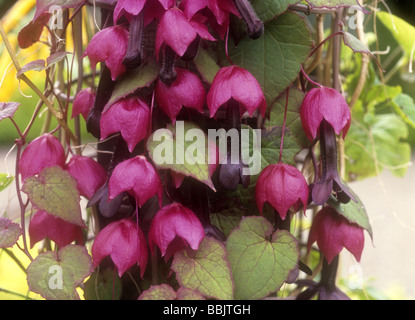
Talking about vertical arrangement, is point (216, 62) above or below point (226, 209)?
above

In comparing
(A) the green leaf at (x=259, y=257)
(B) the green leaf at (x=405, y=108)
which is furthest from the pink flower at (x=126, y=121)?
(B) the green leaf at (x=405, y=108)

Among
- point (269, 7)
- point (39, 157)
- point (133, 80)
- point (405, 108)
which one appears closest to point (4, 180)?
point (39, 157)

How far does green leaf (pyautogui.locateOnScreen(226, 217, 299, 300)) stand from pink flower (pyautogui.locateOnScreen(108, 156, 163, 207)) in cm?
7

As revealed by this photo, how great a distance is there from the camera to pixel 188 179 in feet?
1.19

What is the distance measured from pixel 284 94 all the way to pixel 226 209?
0.10m

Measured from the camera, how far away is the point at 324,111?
1.08 ft

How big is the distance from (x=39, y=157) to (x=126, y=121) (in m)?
0.09

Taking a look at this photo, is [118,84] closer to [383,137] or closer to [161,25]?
[161,25]

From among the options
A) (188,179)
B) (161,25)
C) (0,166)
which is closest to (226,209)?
(188,179)

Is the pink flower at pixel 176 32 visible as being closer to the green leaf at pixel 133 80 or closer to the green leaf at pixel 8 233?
the green leaf at pixel 133 80

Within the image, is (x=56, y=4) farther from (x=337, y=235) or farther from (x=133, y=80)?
(x=337, y=235)

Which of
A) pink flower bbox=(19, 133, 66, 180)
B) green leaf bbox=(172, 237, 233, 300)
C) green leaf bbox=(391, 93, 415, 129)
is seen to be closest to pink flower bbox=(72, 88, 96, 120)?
pink flower bbox=(19, 133, 66, 180)

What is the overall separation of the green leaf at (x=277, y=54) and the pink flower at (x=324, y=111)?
0.02 m
